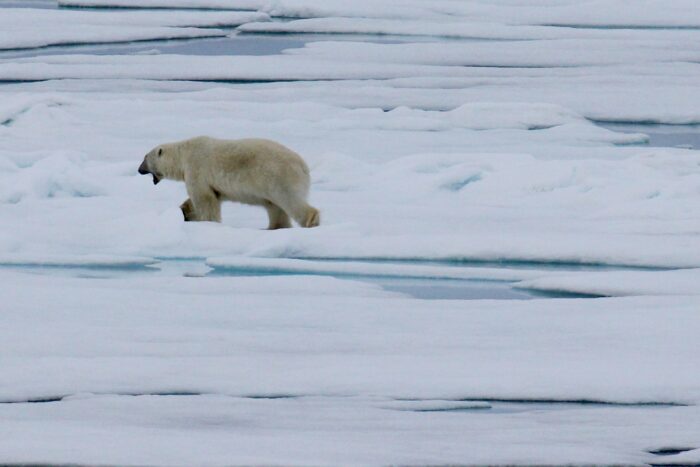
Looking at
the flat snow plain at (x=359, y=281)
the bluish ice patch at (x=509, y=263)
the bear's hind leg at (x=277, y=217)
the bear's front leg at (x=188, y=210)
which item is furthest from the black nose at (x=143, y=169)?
the bluish ice patch at (x=509, y=263)

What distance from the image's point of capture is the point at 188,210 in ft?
19.8

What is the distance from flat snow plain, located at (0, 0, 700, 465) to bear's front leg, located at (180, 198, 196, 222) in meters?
0.14

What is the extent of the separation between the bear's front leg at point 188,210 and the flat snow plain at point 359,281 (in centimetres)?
14

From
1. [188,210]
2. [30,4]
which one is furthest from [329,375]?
[30,4]

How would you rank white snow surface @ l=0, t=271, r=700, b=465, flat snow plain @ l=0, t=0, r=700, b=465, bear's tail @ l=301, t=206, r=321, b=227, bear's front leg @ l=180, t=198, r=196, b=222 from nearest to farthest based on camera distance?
white snow surface @ l=0, t=271, r=700, b=465
flat snow plain @ l=0, t=0, r=700, b=465
bear's tail @ l=301, t=206, r=321, b=227
bear's front leg @ l=180, t=198, r=196, b=222

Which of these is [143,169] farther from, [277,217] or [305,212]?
[305,212]

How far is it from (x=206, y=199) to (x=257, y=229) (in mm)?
244

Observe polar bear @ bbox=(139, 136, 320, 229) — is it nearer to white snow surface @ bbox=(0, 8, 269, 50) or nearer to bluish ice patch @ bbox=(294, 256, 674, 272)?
bluish ice patch @ bbox=(294, 256, 674, 272)

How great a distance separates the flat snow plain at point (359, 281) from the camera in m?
3.22

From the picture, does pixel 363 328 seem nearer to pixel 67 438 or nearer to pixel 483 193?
pixel 67 438

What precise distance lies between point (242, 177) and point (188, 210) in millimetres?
394

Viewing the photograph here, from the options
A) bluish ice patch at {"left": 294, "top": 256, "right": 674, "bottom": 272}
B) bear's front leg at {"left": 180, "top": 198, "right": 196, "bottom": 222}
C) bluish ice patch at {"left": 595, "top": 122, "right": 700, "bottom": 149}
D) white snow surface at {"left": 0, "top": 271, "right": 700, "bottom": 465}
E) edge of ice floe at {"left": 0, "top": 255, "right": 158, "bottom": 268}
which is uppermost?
bluish ice patch at {"left": 595, "top": 122, "right": 700, "bottom": 149}

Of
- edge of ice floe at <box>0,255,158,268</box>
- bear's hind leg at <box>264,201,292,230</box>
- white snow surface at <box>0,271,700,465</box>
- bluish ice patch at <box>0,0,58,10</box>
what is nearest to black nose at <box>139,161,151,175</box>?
bear's hind leg at <box>264,201,292,230</box>

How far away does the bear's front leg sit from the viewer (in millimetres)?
6004
